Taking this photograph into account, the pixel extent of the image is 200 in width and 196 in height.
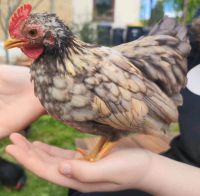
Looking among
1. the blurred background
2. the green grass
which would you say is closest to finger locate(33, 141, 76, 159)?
the green grass

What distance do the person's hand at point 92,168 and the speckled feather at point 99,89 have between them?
2.5 inches

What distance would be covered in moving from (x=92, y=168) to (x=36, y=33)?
297 mm

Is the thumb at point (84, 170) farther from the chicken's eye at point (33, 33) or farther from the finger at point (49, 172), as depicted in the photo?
the chicken's eye at point (33, 33)

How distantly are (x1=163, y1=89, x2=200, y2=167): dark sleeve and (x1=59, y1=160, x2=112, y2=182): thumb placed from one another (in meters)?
0.37

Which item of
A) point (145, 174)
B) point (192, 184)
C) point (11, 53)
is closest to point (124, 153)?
point (145, 174)

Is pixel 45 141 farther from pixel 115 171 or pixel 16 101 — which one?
pixel 115 171

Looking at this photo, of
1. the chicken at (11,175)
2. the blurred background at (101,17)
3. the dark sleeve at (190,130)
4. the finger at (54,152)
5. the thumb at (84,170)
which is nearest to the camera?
the thumb at (84,170)

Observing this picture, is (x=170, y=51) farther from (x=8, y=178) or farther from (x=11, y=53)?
(x=11, y=53)

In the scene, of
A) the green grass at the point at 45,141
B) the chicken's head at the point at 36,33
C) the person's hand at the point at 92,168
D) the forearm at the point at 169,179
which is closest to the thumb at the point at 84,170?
the person's hand at the point at 92,168

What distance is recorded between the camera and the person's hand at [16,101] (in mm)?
1199

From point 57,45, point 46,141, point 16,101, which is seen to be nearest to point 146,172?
point 57,45

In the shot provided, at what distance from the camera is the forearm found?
91cm

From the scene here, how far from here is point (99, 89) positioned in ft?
2.52

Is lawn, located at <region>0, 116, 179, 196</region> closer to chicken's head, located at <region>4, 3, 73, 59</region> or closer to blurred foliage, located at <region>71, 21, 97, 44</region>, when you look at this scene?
chicken's head, located at <region>4, 3, 73, 59</region>
